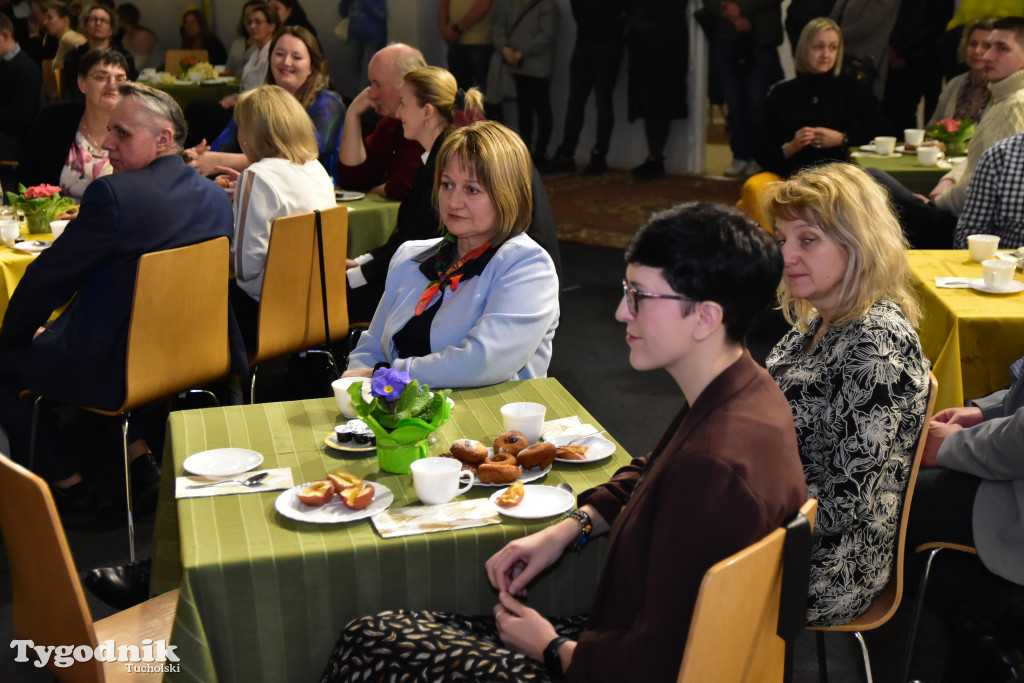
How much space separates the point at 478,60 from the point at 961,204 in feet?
18.6

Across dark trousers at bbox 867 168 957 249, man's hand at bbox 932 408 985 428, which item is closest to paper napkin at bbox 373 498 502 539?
man's hand at bbox 932 408 985 428

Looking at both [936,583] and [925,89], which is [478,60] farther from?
[936,583]

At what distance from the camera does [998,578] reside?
7.47 feet

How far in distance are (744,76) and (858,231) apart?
20.4ft

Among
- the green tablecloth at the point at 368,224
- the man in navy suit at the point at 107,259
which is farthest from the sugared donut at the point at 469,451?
the green tablecloth at the point at 368,224

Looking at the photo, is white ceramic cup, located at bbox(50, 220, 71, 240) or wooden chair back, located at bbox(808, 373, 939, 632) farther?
white ceramic cup, located at bbox(50, 220, 71, 240)

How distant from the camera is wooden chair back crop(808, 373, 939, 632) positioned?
1899 mm

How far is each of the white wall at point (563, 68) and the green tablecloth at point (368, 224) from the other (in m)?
4.64

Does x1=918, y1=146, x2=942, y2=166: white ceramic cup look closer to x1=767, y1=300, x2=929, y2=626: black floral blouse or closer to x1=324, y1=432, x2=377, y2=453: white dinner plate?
x1=767, y1=300, x2=929, y2=626: black floral blouse

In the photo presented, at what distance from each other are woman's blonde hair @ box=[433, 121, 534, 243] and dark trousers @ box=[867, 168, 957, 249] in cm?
223

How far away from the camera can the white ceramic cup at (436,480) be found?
1.70 meters

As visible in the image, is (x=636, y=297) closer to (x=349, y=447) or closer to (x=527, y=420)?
(x=527, y=420)

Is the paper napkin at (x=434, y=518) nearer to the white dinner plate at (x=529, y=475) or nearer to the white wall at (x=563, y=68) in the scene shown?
the white dinner plate at (x=529, y=475)

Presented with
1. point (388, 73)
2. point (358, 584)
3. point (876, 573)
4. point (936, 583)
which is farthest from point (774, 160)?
point (358, 584)
